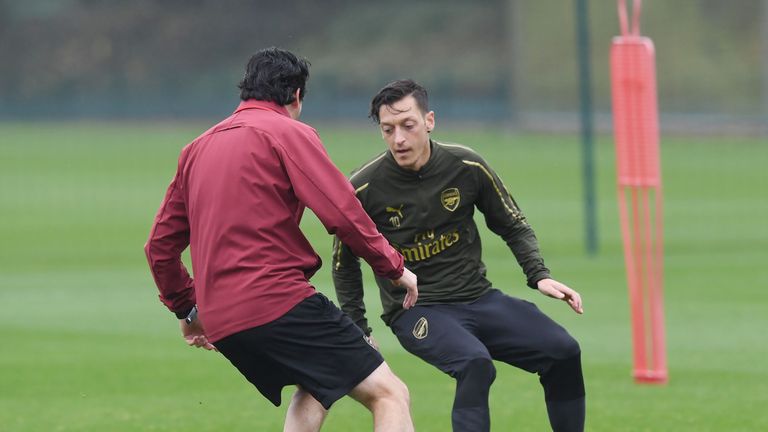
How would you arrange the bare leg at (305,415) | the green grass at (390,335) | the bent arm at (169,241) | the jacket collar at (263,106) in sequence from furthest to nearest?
the green grass at (390,335)
the bare leg at (305,415)
the bent arm at (169,241)
the jacket collar at (263,106)

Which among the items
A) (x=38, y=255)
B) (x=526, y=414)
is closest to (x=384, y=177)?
(x=526, y=414)

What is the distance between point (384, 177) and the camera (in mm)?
7891

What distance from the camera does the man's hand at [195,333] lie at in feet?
23.9

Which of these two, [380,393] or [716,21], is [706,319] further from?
[716,21]

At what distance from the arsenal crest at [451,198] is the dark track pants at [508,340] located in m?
0.48

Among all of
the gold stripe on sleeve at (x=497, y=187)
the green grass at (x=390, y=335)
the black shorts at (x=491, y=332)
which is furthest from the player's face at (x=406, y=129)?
the green grass at (x=390, y=335)

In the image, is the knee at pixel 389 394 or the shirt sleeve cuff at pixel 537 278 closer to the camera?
the knee at pixel 389 394

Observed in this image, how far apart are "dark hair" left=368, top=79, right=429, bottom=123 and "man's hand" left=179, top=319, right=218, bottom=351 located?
1.34 metres

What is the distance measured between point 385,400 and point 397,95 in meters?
1.63

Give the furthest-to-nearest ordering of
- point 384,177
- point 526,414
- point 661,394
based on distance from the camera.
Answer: point 661,394, point 526,414, point 384,177

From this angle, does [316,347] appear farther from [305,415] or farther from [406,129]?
[406,129]

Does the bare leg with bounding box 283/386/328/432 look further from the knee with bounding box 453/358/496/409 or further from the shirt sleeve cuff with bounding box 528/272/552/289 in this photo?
the shirt sleeve cuff with bounding box 528/272/552/289

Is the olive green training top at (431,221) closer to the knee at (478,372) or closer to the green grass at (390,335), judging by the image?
the knee at (478,372)

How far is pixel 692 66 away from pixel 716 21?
4.90ft
